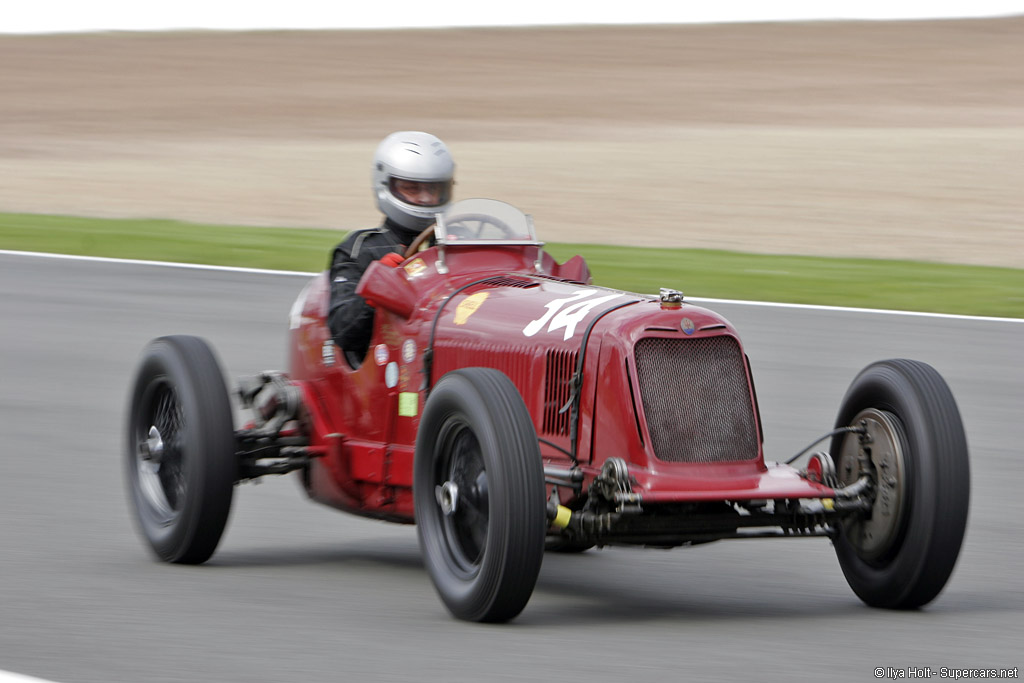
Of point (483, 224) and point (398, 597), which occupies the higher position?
point (483, 224)

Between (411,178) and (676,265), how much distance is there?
10.1 m

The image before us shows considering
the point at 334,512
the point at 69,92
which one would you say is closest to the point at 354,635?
the point at 334,512

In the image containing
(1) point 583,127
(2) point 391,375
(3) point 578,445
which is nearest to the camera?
(3) point 578,445

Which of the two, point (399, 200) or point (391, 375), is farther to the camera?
point (399, 200)

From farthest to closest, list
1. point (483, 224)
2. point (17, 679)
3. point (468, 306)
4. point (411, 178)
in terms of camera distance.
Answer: point (411, 178), point (483, 224), point (468, 306), point (17, 679)

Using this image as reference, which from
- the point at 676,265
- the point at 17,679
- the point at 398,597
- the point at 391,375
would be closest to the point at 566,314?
the point at 391,375

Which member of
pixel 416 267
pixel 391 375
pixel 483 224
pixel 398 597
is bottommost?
pixel 398 597

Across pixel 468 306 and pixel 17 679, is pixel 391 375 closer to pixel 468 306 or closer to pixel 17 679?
pixel 468 306

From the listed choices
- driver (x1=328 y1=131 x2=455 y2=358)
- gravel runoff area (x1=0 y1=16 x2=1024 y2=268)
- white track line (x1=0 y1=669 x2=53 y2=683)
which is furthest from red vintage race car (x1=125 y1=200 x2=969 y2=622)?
gravel runoff area (x1=0 y1=16 x2=1024 y2=268)

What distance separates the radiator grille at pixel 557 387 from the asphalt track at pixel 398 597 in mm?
651

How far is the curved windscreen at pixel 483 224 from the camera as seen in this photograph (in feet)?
23.6

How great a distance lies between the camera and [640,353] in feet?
19.5

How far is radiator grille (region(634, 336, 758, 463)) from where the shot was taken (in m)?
5.93

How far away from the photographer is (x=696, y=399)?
6.02 metres
